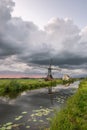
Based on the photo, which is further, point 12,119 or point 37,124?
point 12,119

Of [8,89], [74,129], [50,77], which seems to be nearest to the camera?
[74,129]

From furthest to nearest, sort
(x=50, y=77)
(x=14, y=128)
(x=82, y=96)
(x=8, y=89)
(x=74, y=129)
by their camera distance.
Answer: (x=50, y=77), (x=8, y=89), (x=82, y=96), (x=14, y=128), (x=74, y=129)

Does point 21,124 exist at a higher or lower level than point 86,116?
lower

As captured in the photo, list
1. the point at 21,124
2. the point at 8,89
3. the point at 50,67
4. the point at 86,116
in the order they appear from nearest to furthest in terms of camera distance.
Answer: the point at 86,116, the point at 21,124, the point at 8,89, the point at 50,67

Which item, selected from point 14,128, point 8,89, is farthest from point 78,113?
point 8,89

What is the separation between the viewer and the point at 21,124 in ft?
52.7

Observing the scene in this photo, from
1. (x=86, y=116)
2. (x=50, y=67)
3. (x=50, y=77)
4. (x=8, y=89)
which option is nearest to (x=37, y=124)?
(x=86, y=116)

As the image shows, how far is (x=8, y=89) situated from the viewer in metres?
41.7

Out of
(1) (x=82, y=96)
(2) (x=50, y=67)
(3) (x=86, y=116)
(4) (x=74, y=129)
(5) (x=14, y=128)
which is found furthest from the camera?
(2) (x=50, y=67)

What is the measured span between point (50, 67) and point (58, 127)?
87944mm

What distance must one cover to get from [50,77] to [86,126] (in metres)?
81.5

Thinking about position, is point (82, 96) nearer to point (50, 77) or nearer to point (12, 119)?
point (12, 119)

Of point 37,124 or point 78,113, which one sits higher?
point 78,113

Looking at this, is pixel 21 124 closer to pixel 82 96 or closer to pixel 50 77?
pixel 82 96
